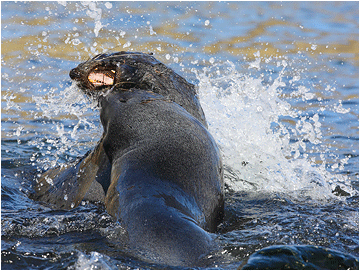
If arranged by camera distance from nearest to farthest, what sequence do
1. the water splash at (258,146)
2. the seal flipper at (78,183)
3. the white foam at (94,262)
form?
the white foam at (94,262) < the seal flipper at (78,183) < the water splash at (258,146)

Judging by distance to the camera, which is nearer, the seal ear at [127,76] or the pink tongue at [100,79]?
the seal ear at [127,76]

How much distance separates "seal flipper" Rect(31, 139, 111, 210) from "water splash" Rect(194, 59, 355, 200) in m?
1.43

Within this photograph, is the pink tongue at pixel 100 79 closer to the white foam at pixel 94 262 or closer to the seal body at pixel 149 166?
the seal body at pixel 149 166

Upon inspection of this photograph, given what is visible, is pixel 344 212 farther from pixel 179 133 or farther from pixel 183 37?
pixel 183 37

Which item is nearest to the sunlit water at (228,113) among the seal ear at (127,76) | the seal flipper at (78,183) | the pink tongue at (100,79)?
the seal flipper at (78,183)

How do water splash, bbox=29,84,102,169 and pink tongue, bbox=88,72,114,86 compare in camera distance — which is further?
water splash, bbox=29,84,102,169

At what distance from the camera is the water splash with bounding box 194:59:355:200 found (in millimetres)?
4398

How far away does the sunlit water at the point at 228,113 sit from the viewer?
2.89 metres

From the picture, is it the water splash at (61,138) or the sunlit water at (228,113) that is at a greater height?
the sunlit water at (228,113)

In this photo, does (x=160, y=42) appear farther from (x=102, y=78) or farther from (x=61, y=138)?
(x=102, y=78)

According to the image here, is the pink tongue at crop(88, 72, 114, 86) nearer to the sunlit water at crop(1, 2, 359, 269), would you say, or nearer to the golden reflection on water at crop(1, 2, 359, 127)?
the sunlit water at crop(1, 2, 359, 269)

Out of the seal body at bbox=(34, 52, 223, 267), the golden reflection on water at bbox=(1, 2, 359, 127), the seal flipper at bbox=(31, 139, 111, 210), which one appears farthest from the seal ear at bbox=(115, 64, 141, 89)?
the golden reflection on water at bbox=(1, 2, 359, 127)

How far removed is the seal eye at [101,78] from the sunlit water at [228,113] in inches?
11.7

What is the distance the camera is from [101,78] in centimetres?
353
